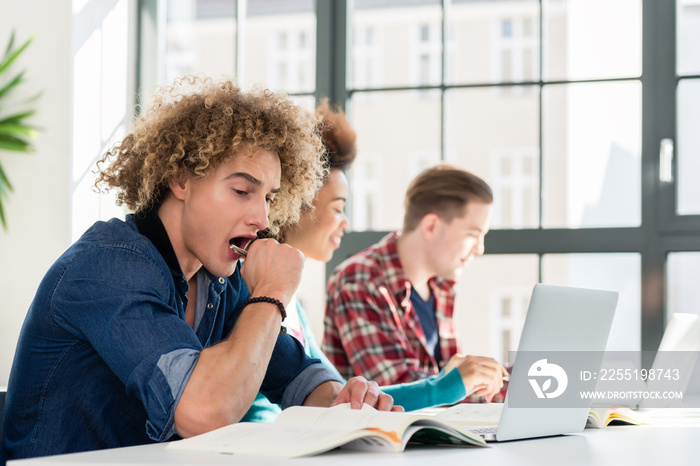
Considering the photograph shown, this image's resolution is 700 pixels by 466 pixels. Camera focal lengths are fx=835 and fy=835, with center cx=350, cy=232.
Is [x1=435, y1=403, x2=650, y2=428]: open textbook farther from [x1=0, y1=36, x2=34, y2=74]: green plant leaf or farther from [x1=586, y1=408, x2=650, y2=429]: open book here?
[x1=0, y1=36, x2=34, y2=74]: green plant leaf

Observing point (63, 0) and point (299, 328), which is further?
point (63, 0)

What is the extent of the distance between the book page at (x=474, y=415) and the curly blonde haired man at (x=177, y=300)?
146mm

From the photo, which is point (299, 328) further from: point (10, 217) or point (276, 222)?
point (10, 217)

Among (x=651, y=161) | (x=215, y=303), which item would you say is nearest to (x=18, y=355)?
(x=215, y=303)

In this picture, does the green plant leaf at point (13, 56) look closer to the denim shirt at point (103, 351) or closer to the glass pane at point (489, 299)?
the denim shirt at point (103, 351)

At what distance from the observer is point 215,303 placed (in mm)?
1765

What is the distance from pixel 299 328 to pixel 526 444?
1128 millimetres

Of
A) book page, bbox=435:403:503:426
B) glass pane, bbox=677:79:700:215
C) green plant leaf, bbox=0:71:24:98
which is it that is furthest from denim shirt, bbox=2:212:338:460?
glass pane, bbox=677:79:700:215

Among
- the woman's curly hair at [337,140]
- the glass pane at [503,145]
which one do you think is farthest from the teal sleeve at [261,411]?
the glass pane at [503,145]

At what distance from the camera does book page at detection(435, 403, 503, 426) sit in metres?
1.46

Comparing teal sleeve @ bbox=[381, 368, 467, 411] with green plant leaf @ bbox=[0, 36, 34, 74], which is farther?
green plant leaf @ bbox=[0, 36, 34, 74]

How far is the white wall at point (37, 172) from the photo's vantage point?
A: 279 cm

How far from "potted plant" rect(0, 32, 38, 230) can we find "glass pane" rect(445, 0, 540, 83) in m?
10.5

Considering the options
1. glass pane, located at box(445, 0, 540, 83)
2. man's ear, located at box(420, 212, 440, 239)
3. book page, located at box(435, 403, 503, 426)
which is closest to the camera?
book page, located at box(435, 403, 503, 426)
